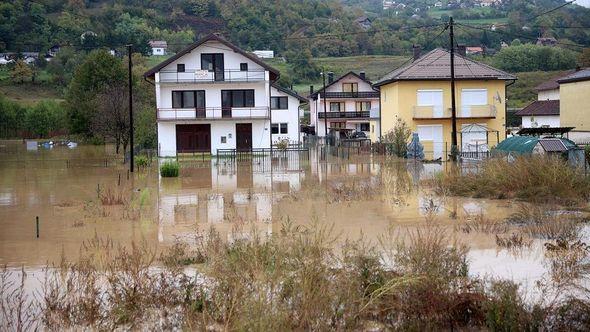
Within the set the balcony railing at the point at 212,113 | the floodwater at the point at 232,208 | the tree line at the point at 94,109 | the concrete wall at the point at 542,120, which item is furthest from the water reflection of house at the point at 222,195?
the concrete wall at the point at 542,120

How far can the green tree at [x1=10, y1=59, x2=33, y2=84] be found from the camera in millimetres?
111306

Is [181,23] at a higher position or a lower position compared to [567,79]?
higher

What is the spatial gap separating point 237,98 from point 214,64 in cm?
309

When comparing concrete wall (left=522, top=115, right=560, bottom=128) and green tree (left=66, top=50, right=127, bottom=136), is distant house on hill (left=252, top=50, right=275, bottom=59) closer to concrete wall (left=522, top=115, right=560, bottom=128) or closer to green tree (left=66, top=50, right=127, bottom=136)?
green tree (left=66, top=50, right=127, bottom=136)

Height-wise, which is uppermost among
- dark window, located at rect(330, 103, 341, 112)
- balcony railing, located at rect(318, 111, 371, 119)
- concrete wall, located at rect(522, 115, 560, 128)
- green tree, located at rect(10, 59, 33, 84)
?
green tree, located at rect(10, 59, 33, 84)

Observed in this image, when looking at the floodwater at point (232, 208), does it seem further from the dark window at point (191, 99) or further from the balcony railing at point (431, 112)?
the dark window at point (191, 99)

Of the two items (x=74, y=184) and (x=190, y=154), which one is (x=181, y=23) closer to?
(x=190, y=154)

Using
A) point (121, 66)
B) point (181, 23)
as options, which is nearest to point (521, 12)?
point (181, 23)

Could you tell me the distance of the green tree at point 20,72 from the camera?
11131 centimetres

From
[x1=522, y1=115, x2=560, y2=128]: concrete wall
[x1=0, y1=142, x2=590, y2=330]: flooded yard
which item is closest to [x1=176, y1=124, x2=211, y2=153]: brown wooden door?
[x1=0, y1=142, x2=590, y2=330]: flooded yard

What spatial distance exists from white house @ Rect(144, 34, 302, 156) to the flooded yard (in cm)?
1629

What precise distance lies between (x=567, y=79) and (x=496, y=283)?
39.6 metres

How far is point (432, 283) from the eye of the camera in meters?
10.2

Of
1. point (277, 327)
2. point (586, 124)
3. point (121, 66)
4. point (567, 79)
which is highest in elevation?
point (121, 66)
